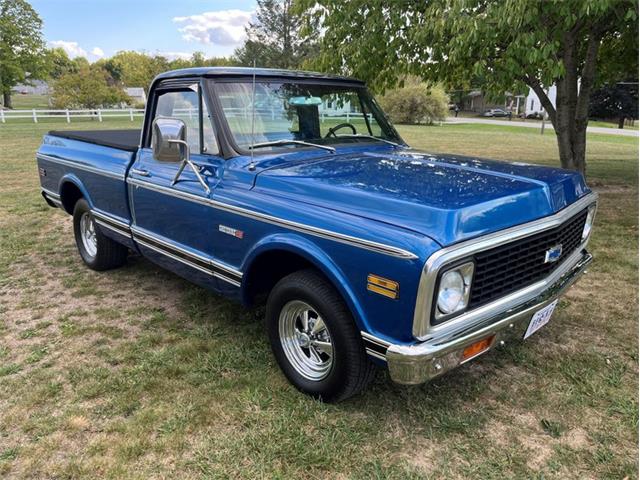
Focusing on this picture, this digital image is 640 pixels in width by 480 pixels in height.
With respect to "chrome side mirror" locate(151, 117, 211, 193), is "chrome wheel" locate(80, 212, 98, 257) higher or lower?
lower

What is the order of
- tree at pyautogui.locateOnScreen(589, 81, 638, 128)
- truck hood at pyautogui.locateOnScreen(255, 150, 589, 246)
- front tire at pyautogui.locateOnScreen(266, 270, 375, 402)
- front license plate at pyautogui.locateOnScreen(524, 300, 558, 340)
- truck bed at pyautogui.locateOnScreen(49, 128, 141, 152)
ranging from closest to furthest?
truck hood at pyautogui.locateOnScreen(255, 150, 589, 246), front tire at pyautogui.locateOnScreen(266, 270, 375, 402), front license plate at pyautogui.locateOnScreen(524, 300, 558, 340), truck bed at pyautogui.locateOnScreen(49, 128, 141, 152), tree at pyautogui.locateOnScreen(589, 81, 638, 128)

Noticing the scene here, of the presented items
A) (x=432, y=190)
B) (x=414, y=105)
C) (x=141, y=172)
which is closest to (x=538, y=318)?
(x=432, y=190)

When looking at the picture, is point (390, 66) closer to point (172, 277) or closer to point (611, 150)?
point (172, 277)

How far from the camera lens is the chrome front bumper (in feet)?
7.40

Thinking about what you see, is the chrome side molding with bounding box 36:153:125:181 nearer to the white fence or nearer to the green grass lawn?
the white fence

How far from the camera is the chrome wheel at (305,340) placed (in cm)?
292

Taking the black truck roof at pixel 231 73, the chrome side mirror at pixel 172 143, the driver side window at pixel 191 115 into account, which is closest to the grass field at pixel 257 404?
the chrome side mirror at pixel 172 143

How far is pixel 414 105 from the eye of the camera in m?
35.6

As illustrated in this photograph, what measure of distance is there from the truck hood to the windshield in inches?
13.8

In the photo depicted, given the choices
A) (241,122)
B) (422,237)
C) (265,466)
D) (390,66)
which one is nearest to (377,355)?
(422,237)

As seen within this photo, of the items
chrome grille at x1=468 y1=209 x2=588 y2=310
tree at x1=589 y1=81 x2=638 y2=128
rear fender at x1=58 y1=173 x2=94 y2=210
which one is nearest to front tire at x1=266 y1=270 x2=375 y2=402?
chrome grille at x1=468 y1=209 x2=588 y2=310

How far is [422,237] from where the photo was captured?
87.9 inches

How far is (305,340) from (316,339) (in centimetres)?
9

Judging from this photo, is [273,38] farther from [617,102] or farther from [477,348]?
[477,348]
